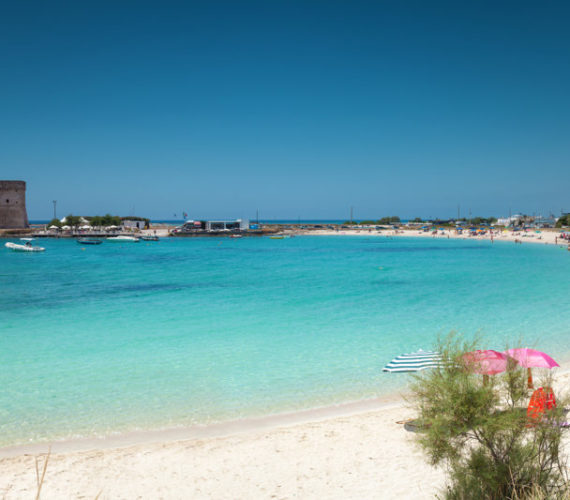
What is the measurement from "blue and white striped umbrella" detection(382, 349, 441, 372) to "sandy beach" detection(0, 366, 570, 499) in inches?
98.4

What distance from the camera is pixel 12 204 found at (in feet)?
265

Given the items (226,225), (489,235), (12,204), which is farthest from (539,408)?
(226,225)

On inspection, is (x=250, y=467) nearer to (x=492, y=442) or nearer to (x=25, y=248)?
(x=492, y=442)

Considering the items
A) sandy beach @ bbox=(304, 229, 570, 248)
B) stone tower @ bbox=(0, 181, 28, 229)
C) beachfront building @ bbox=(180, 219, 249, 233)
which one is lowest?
sandy beach @ bbox=(304, 229, 570, 248)

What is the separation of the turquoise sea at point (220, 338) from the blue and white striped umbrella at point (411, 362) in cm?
26

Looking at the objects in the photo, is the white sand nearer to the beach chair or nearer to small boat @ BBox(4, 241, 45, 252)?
the beach chair

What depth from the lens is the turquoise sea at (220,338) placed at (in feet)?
27.9

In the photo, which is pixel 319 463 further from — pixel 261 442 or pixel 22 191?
pixel 22 191

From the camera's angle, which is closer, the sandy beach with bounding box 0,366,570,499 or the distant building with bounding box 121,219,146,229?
the sandy beach with bounding box 0,366,570,499

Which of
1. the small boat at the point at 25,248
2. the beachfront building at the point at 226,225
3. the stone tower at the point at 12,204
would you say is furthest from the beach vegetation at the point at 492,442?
the beachfront building at the point at 226,225

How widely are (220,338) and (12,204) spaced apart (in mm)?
84272

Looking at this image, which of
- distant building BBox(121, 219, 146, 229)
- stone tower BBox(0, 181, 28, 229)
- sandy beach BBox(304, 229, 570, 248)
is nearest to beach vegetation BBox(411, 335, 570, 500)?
sandy beach BBox(304, 229, 570, 248)

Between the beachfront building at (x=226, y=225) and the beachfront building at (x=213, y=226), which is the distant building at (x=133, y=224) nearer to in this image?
the beachfront building at (x=213, y=226)

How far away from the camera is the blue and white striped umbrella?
388 inches
